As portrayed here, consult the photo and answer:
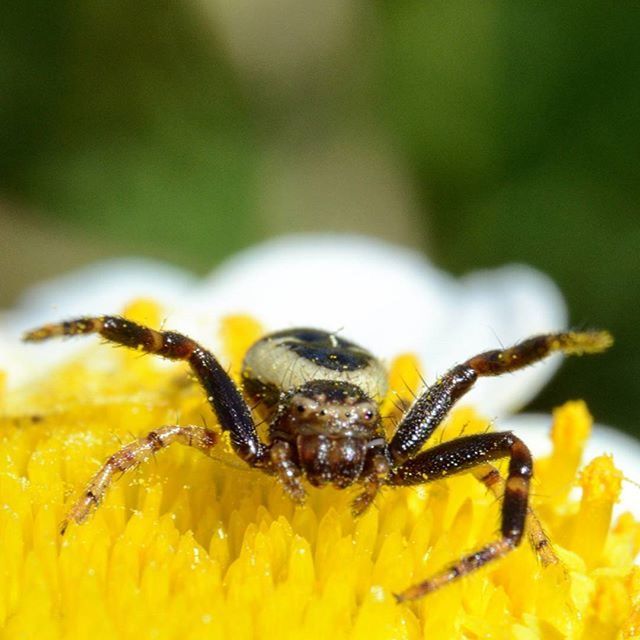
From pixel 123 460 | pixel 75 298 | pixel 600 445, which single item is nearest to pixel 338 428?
pixel 123 460

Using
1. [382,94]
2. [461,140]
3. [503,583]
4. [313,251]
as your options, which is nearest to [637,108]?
[461,140]

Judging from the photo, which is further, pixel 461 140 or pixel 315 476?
pixel 461 140

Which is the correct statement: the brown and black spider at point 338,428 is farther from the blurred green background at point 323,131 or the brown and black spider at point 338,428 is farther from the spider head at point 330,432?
the blurred green background at point 323,131

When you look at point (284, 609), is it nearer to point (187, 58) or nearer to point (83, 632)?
point (83, 632)

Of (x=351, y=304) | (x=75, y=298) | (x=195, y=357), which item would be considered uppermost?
(x=195, y=357)

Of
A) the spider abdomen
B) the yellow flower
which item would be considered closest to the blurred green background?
the yellow flower

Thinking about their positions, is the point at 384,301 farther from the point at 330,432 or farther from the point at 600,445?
the point at 330,432
